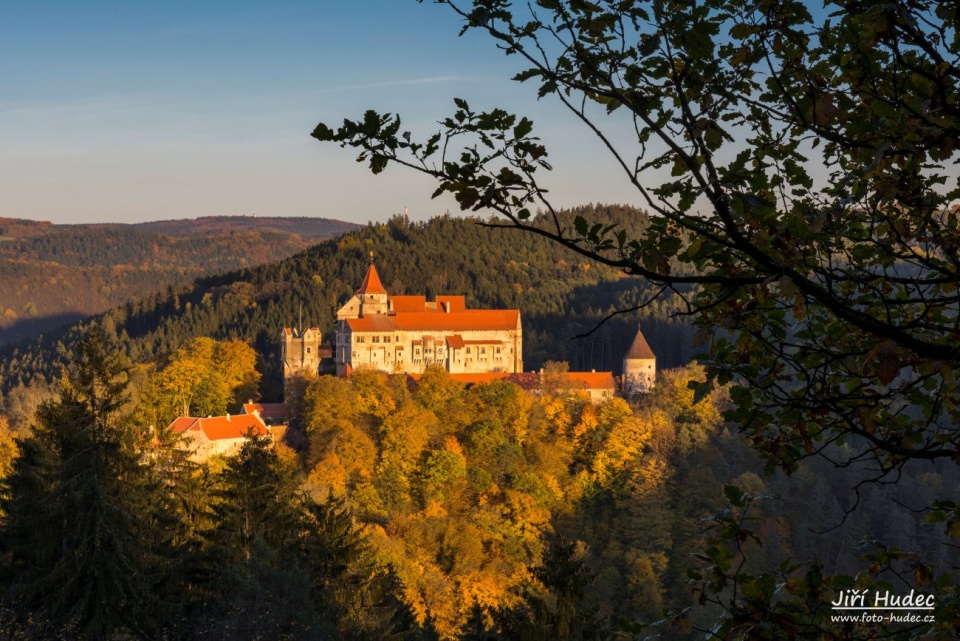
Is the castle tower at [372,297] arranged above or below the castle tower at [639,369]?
above

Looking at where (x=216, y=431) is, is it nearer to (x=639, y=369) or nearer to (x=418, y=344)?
(x=418, y=344)

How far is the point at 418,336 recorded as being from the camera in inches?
2940

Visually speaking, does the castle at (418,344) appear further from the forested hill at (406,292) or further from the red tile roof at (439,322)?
the forested hill at (406,292)

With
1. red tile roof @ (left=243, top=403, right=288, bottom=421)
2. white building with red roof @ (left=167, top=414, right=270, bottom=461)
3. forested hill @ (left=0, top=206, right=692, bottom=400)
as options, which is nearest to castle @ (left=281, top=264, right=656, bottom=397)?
forested hill @ (left=0, top=206, right=692, bottom=400)

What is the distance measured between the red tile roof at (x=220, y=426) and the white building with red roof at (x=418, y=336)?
1184 cm

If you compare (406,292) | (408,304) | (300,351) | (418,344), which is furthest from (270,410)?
(406,292)

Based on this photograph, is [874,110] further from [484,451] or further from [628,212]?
[628,212]

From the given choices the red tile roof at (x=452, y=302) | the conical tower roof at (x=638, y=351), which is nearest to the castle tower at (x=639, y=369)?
the conical tower roof at (x=638, y=351)

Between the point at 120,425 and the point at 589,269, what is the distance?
4053 inches

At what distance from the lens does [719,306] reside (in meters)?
5.10

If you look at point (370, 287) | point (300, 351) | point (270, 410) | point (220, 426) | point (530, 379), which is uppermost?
point (370, 287)

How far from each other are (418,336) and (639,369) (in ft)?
50.9

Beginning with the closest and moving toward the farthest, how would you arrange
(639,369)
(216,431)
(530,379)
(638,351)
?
1. (216,431)
2. (530,379)
3. (639,369)
4. (638,351)

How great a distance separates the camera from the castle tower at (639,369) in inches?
2985
